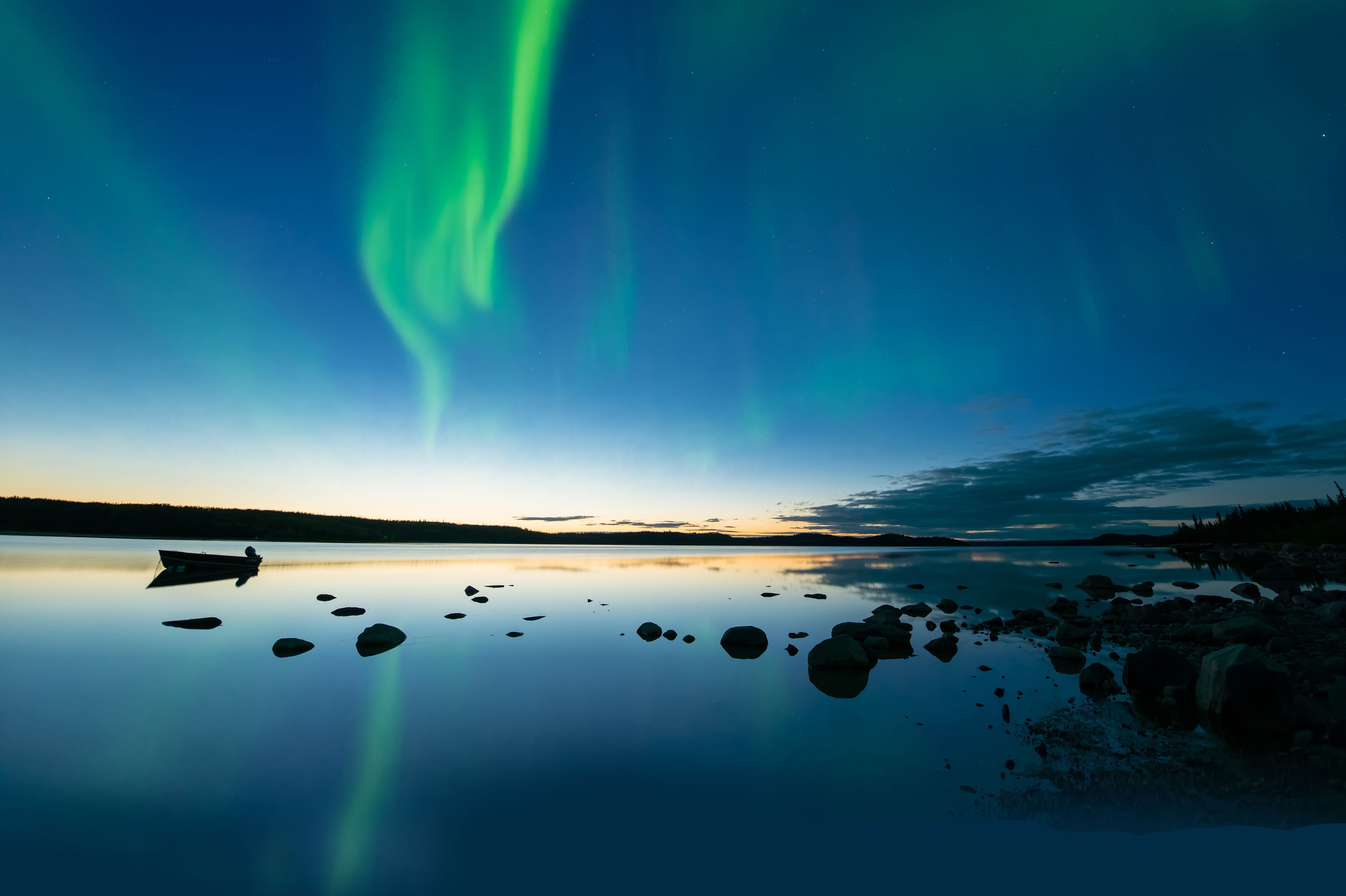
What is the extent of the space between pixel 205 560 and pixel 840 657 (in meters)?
64.4

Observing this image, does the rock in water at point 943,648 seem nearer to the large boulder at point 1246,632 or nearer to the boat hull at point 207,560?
the large boulder at point 1246,632

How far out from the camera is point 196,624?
25.7 m

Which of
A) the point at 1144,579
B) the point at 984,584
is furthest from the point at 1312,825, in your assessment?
the point at 1144,579

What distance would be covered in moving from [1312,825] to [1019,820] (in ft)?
12.5

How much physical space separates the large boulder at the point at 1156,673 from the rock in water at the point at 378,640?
2495 centimetres

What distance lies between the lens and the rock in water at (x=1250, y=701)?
10391 mm

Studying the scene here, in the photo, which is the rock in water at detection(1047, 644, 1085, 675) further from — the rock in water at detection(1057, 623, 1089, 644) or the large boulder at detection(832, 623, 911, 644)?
the large boulder at detection(832, 623, 911, 644)

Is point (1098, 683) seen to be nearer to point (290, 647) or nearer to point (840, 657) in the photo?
point (840, 657)

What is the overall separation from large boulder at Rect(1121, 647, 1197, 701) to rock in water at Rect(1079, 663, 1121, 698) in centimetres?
32

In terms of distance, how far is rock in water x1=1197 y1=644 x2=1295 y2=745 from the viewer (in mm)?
10391

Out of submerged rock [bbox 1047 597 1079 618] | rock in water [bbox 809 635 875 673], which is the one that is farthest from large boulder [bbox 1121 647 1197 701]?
submerged rock [bbox 1047 597 1079 618]

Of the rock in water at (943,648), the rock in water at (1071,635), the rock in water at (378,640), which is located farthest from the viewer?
the rock in water at (378,640)

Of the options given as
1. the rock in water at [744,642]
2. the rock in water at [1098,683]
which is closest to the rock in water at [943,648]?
the rock in water at [1098,683]

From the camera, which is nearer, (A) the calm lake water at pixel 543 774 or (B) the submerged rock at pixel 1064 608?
(A) the calm lake water at pixel 543 774
